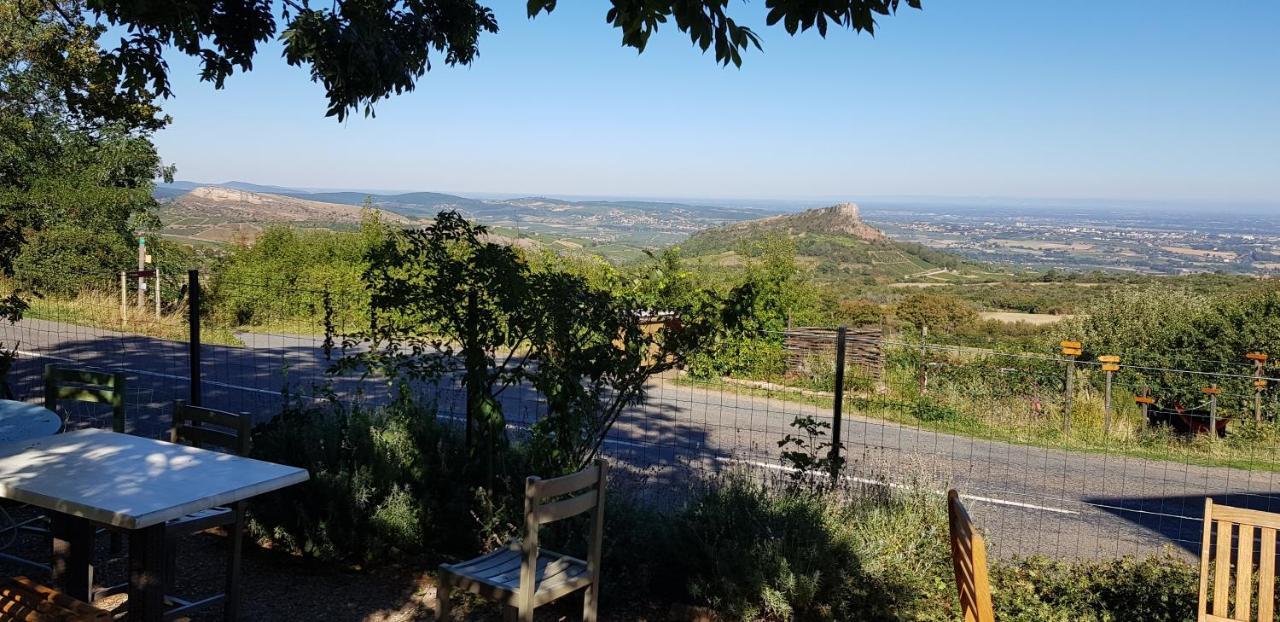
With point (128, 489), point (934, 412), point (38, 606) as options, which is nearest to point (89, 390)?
point (128, 489)

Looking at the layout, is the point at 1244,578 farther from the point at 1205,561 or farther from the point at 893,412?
the point at 893,412

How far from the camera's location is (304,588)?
16.5ft

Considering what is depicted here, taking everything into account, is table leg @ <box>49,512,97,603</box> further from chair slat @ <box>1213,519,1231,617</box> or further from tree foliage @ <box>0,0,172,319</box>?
tree foliage @ <box>0,0,172,319</box>

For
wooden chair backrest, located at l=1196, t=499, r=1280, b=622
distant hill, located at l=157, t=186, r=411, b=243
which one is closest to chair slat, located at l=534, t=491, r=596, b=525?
wooden chair backrest, located at l=1196, t=499, r=1280, b=622

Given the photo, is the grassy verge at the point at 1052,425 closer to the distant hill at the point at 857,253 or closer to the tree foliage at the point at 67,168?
the tree foliage at the point at 67,168

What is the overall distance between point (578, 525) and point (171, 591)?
2.04 m

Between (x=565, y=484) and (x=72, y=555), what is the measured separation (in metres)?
2.18

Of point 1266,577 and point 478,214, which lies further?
point 478,214

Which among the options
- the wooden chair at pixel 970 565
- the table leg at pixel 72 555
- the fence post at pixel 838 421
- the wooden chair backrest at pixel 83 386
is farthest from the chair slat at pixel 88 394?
the wooden chair at pixel 970 565

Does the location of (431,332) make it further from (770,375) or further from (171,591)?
(770,375)

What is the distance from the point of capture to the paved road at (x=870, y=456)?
24.8ft

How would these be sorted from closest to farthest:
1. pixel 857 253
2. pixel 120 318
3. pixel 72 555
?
pixel 72 555, pixel 120 318, pixel 857 253

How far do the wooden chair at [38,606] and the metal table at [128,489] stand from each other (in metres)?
0.33

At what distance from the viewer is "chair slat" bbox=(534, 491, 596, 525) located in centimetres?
377
